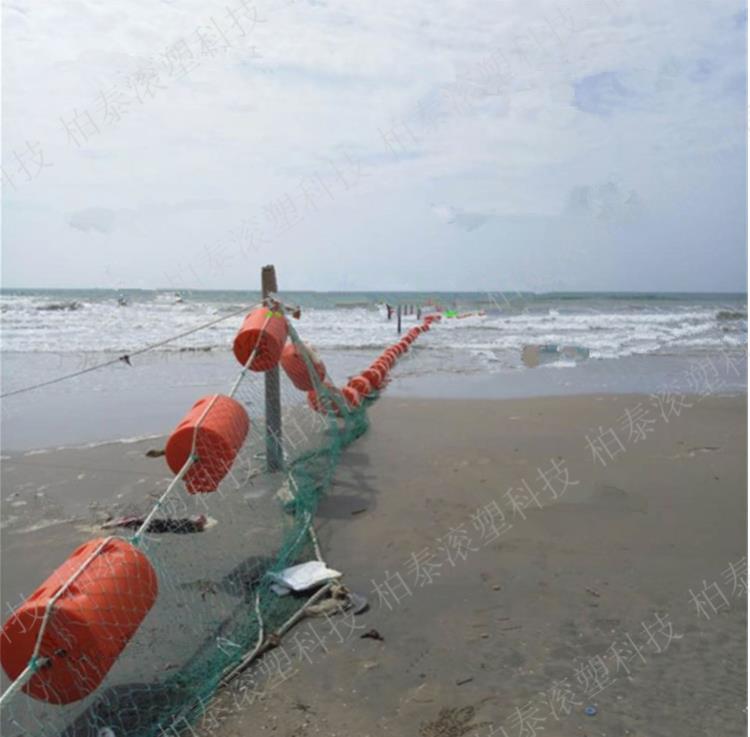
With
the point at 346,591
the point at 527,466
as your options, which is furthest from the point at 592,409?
the point at 346,591

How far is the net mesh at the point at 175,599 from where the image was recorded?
309cm

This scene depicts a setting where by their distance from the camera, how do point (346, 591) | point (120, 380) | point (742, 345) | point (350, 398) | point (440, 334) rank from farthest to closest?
1. point (440, 334)
2. point (742, 345)
3. point (120, 380)
4. point (350, 398)
5. point (346, 591)

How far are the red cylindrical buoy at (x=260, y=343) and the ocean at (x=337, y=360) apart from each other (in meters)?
1.32

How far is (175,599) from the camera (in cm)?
470

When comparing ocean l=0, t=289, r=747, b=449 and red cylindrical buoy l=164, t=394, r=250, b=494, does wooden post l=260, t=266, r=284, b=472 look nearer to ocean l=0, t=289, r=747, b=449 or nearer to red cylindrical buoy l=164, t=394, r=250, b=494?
ocean l=0, t=289, r=747, b=449

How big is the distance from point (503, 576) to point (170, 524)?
2749mm

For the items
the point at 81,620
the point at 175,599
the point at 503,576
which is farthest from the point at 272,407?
the point at 81,620

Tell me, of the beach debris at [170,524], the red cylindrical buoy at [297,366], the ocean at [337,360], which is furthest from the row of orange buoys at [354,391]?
the beach debris at [170,524]

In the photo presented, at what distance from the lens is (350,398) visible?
400 inches

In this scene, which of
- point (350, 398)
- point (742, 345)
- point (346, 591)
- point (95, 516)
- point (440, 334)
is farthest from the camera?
point (440, 334)

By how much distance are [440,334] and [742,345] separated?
35.2 feet

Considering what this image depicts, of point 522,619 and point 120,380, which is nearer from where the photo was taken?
point 522,619

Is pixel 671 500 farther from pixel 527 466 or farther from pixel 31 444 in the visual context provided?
pixel 31 444

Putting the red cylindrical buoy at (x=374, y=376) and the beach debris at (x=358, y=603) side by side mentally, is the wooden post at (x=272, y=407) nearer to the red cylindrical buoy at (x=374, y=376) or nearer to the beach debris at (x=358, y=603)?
the beach debris at (x=358, y=603)
